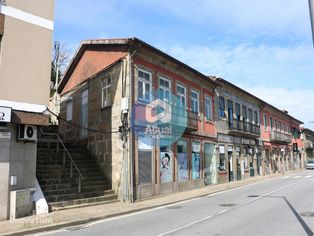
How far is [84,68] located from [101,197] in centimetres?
923

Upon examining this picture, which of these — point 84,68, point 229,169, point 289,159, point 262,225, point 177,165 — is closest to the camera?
point 262,225

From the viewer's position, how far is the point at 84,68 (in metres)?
21.1

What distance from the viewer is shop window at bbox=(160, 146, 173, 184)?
18277 millimetres

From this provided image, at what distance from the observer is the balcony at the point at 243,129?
2791 cm

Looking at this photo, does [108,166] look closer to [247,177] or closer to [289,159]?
[247,177]

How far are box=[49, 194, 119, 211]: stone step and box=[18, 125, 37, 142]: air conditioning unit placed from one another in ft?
8.78

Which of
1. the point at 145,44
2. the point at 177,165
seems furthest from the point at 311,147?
the point at 145,44

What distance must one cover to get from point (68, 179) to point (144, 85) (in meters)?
6.01

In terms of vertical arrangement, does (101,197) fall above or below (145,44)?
below

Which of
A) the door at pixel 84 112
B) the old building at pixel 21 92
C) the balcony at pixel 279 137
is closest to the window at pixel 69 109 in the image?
the door at pixel 84 112

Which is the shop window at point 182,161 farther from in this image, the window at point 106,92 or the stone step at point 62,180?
the stone step at point 62,180

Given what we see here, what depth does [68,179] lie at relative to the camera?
49.5ft

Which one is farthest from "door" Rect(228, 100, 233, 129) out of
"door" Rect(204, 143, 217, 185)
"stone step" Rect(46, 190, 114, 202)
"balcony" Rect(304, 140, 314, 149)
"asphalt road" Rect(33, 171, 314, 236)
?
"balcony" Rect(304, 140, 314, 149)

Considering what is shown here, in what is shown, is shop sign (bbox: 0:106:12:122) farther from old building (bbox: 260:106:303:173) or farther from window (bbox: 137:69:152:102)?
old building (bbox: 260:106:303:173)
